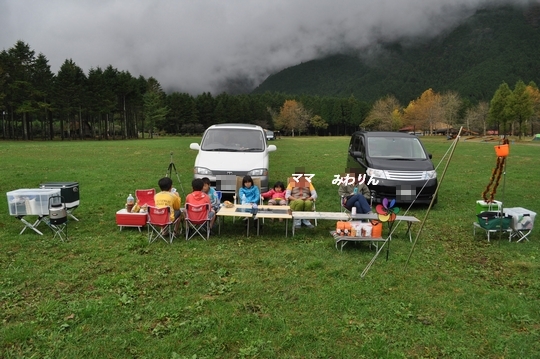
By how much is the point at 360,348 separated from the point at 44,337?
3.00 meters

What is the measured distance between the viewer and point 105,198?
1006cm

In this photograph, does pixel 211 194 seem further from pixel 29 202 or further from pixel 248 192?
pixel 29 202

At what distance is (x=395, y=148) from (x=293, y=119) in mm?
78442

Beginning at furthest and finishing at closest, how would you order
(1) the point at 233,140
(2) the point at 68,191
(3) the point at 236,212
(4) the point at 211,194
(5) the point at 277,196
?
(1) the point at 233,140
(5) the point at 277,196
(4) the point at 211,194
(2) the point at 68,191
(3) the point at 236,212

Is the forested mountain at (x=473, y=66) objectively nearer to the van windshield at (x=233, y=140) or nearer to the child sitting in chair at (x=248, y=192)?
the van windshield at (x=233, y=140)

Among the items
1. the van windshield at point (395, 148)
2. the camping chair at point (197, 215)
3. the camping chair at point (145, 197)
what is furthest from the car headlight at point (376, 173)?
the camping chair at point (145, 197)

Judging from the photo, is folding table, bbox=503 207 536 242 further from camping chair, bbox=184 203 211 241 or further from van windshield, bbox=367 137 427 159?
camping chair, bbox=184 203 211 241

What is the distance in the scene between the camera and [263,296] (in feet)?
14.1

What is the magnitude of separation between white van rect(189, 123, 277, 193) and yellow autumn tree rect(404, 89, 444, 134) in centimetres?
6895

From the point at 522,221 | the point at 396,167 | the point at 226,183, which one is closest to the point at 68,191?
the point at 226,183

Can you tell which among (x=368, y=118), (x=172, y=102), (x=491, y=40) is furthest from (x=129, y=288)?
(x=491, y=40)

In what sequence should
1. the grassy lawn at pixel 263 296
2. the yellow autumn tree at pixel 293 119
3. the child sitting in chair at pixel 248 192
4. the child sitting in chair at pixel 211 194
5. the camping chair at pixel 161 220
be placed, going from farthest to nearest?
1. the yellow autumn tree at pixel 293 119
2. the child sitting in chair at pixel 248 192
3. the child sitting in chair at pixel 211 194
4. the camping chair at pixel 161 220
5. the grassy lawn at pixel 263 296

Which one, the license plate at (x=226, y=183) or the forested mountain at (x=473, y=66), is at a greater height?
the forested mountain at (x=473, y=66)

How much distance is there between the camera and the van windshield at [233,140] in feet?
32.0
